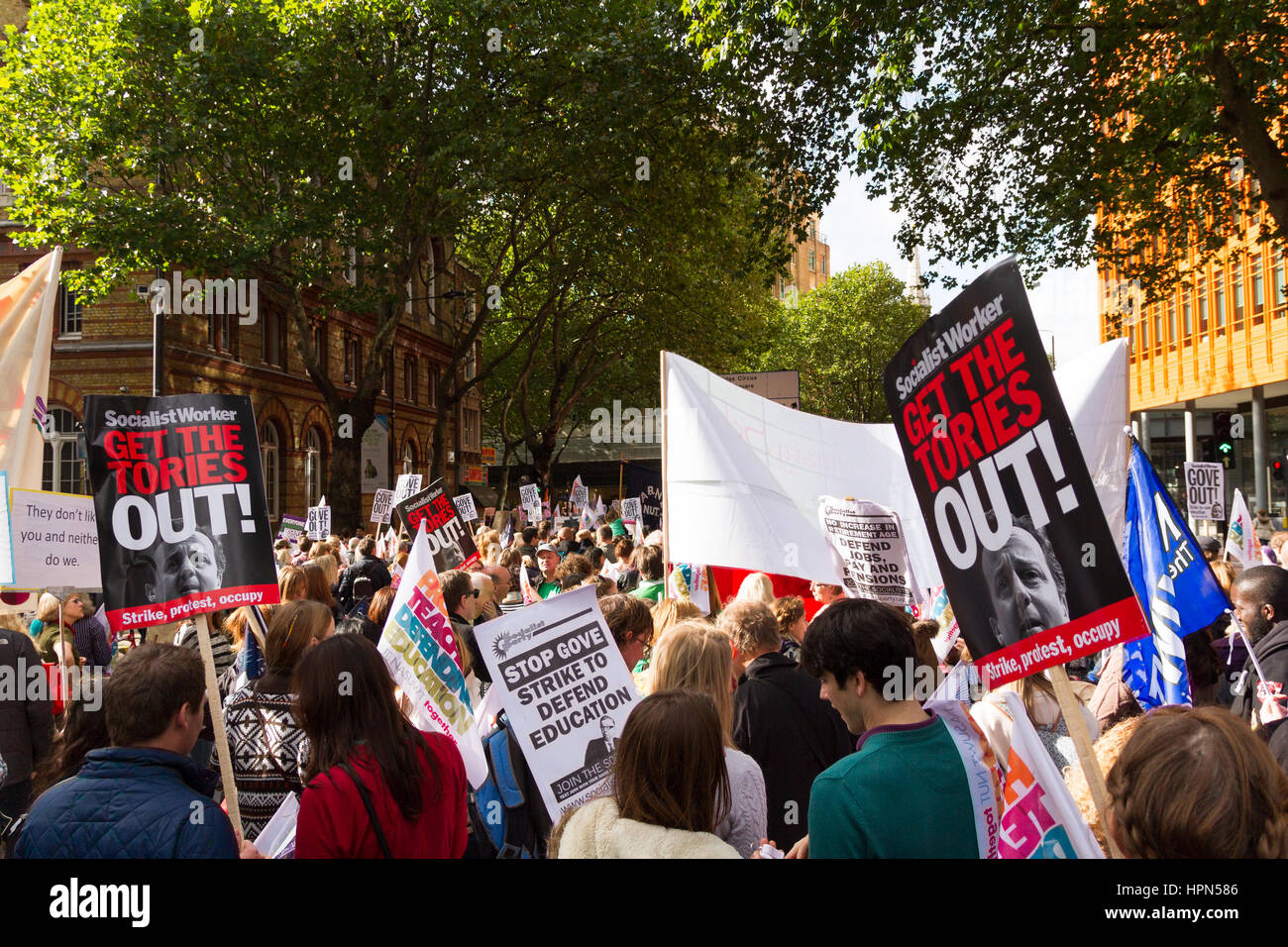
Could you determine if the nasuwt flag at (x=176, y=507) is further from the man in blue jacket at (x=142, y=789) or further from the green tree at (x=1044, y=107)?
the green tree at (x=1044, y=107)

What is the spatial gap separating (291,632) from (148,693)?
155cm

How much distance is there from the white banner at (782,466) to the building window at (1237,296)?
36088 millimetres

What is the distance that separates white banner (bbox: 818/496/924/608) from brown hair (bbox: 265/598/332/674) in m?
2.83

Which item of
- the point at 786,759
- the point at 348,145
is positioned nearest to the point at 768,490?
the point at 786,759

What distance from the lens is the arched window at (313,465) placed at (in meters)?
33.9

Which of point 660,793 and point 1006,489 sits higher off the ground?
point 1006,489

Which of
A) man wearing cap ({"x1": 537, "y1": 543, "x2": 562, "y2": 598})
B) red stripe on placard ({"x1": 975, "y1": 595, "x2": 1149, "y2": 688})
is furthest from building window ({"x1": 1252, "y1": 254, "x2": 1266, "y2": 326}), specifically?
red stripe on placard ({"x1": 975, "y1": 595, "x2": 1149, "y2": 688})

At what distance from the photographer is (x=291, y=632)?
4.44 metres

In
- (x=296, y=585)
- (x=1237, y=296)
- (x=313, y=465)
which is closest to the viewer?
(x=296, y=585)

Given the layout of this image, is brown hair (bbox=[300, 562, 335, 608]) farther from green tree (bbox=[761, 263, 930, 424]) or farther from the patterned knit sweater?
green tree (bbox=[761, 263, 930, 424])

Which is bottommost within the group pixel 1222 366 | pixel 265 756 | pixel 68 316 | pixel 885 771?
pixel 265 756

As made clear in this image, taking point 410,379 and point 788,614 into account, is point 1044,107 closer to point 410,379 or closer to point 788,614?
point 788,614

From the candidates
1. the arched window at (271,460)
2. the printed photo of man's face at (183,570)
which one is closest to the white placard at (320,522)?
the printed photo of man's face at (183,570)

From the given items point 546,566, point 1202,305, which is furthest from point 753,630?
point 1202,305
